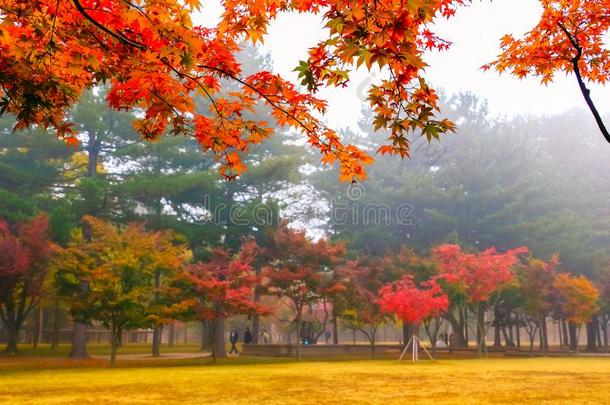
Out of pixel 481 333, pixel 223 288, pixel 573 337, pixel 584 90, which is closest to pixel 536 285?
pixel 481 333

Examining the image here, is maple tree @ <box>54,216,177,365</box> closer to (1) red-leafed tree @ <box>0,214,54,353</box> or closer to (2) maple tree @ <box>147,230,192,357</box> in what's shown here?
(2) maple tree @ <box>147,230,192,357</box>

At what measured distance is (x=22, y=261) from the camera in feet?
65.0

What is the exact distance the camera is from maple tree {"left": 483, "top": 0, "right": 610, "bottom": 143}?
20.6 ft


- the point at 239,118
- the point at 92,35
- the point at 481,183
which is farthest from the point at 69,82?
the point at 481,183

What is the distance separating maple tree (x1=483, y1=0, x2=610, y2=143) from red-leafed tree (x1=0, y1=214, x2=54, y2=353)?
18148 millimetres

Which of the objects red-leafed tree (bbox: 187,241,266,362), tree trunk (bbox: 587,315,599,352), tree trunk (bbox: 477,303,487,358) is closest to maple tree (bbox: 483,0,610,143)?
red-leafed tree (bbox: 187,241,266,362)

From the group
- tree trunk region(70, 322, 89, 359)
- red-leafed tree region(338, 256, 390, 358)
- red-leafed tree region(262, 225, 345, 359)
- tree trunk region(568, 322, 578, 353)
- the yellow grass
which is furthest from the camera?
tree trunk region(568, 322, 578, 353)

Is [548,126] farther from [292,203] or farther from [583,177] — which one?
[292,203]

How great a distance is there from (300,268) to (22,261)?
10.4 meters

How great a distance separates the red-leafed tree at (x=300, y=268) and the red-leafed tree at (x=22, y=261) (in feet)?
28.7

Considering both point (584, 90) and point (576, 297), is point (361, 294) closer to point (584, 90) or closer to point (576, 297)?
point (576, 297)

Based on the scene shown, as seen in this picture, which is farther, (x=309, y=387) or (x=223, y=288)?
(x=223, y=288)

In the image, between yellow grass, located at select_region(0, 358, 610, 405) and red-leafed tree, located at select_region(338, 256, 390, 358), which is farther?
red-leafed tree, located at select_region(338, 256, 390, 358)

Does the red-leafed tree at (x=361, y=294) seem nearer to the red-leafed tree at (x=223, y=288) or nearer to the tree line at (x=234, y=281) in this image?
the tree line at (x=234, y=281)
